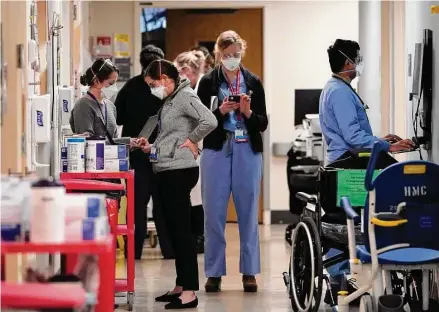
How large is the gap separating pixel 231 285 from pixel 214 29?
5.06m

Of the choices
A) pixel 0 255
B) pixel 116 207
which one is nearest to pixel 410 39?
pixel 116 207

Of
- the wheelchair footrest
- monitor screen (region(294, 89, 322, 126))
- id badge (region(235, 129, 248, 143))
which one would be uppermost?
monitor screen (region(294, 89, 322, 126))

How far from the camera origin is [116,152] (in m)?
6.27

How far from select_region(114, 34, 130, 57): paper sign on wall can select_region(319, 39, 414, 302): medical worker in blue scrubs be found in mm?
4915

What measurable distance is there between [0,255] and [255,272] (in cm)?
341

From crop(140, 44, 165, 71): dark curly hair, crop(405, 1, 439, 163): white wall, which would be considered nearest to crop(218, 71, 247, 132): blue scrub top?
crop(405, 1, 439, 163): white wall

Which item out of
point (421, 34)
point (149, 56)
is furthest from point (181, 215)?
point (149, 56)

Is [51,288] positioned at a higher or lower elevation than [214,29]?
lower

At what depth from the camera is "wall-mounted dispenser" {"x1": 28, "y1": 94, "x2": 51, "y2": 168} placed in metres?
5.53

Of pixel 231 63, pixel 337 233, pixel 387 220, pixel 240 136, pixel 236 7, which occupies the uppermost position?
pixel 236 7

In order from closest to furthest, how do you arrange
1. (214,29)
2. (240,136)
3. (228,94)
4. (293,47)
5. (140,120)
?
(240,136)
(228,94)
(140,120)
(293,47)
(214,29)

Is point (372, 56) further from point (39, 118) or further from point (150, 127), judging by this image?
point (39, 118)

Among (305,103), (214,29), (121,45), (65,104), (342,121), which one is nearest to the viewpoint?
(342,121)

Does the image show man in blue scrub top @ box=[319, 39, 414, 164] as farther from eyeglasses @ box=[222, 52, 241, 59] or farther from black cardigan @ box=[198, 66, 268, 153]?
eyeglasses @ box=[222, 52, 241, 59]
